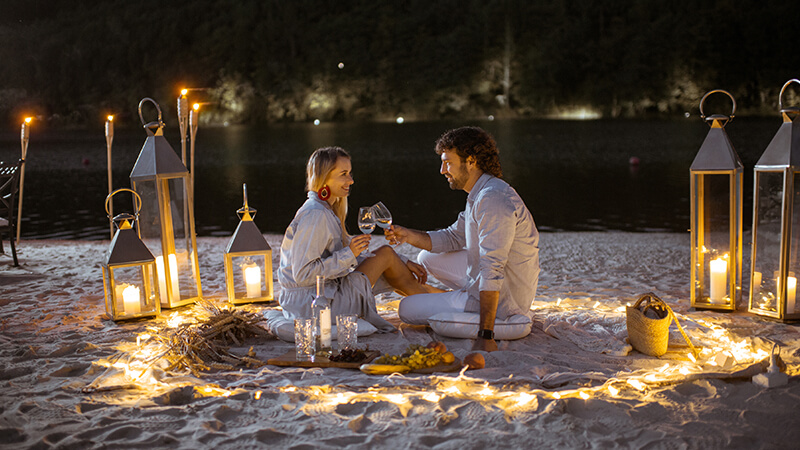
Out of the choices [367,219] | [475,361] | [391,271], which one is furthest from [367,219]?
[475,361]

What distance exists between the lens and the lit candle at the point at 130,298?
4207mm

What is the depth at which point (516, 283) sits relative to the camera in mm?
3643

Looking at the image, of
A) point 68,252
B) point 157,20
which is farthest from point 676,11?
point 68,252

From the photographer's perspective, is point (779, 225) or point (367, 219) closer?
point (367, 219)

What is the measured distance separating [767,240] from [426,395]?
256 centimetres

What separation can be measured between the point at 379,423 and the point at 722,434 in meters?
1.25

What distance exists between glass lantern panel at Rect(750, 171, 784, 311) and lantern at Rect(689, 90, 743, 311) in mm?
108

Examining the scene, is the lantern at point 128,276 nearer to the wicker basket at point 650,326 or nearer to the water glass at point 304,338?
the water glass at point 304,338

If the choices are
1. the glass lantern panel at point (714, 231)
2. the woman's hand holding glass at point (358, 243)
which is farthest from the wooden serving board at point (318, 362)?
the glass lantern panel at point (714, 231)

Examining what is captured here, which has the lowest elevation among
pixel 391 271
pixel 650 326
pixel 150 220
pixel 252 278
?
pixel 650 326

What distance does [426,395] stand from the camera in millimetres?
2805

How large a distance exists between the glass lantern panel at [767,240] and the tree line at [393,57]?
54804 mm

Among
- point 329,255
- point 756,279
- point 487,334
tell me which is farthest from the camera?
point 756,279

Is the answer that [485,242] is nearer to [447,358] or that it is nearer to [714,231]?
[447,358]
